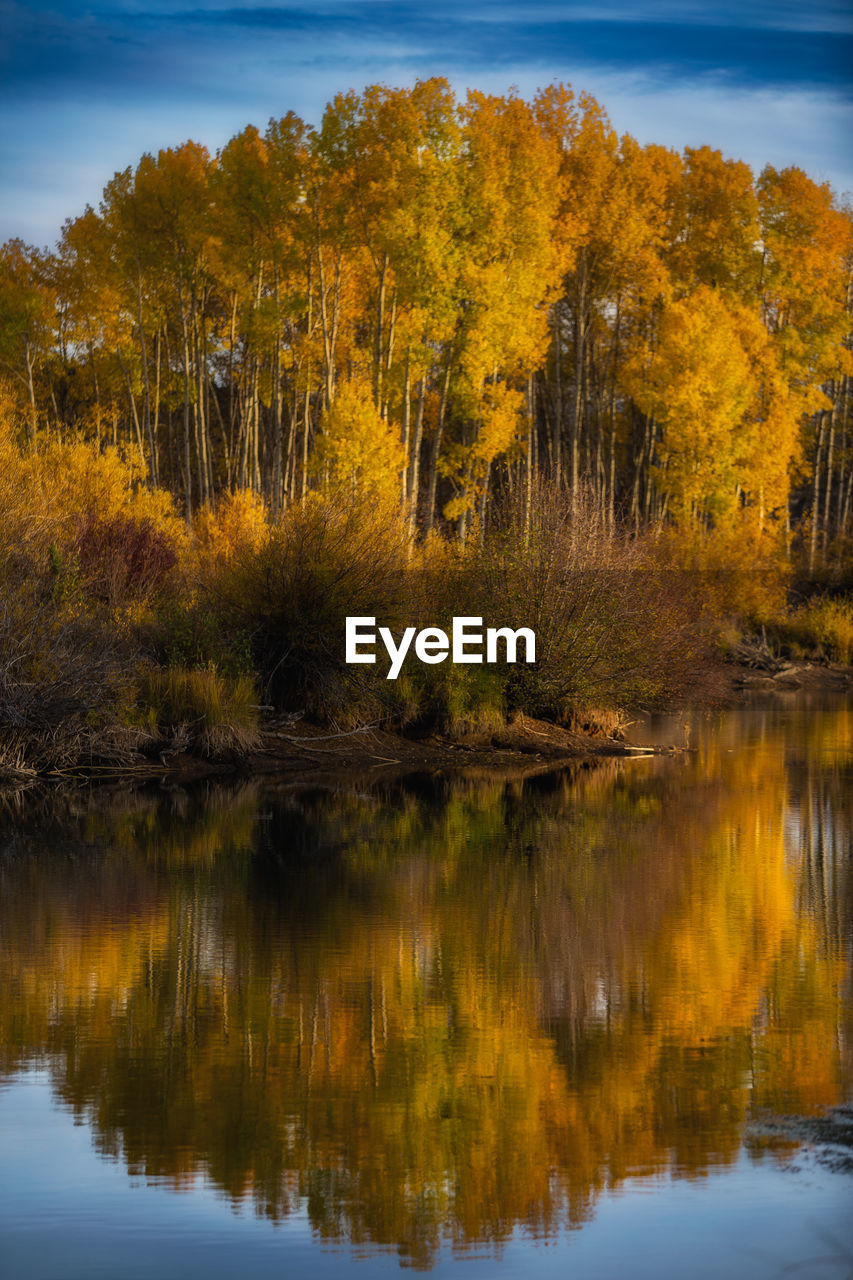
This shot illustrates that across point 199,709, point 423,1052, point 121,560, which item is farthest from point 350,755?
point 423,1052

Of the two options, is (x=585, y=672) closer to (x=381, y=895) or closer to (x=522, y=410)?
(x=381, y=895)

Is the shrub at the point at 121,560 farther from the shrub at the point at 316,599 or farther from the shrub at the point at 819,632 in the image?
the shrub at the point at 819,632

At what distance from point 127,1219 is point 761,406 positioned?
1819 inches

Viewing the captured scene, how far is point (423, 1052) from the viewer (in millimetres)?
7668

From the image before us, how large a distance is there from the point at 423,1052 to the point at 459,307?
3064cm

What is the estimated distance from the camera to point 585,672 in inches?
945

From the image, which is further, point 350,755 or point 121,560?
point 121,560

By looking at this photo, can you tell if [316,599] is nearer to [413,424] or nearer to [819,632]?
[819,632]

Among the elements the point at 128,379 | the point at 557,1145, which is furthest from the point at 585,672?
the point at 128,379

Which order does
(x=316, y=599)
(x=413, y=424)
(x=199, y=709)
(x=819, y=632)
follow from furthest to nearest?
(x=413, y=424)
(x=819, y=632)
(x=316, y=599)
(x=199, y=709)

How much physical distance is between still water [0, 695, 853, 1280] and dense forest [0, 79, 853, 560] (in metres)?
→ 13.1

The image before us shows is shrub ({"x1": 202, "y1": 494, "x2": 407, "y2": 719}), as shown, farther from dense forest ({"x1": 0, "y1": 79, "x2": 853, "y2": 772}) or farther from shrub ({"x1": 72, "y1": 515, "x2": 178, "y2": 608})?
shrub ({"x1": 72, "y1": 515, "x2": 178, "y2": 608})

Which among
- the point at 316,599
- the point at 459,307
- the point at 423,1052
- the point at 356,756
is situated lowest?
the point at 356,756

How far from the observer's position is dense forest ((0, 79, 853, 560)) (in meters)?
36.1
